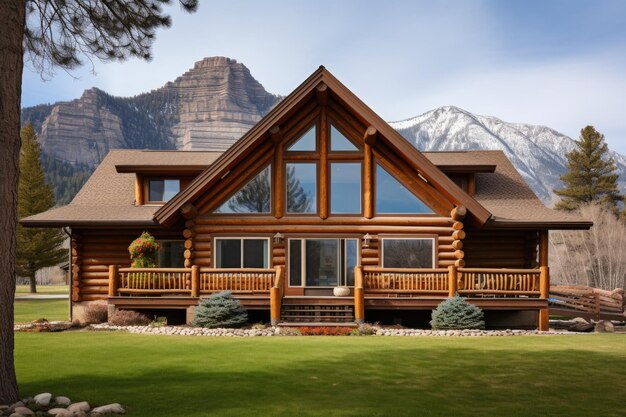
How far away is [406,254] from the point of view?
2128 cm

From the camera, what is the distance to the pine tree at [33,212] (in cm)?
4544

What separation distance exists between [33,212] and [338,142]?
3205 centimetres

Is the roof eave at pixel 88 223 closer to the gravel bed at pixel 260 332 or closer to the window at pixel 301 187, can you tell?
the gravel bed at pixel 260 332

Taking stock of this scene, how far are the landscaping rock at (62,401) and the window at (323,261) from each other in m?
12.9

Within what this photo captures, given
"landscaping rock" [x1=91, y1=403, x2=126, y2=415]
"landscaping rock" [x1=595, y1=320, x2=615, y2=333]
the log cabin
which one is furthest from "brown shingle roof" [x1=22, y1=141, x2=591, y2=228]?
"landscaping rock" [x1=91, y1=403, x2=126, y2=415]

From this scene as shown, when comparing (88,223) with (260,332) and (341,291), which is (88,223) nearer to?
(260,332)

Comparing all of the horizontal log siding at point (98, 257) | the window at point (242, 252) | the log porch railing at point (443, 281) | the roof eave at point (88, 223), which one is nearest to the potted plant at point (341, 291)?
the log porch railing at point (443, 281)

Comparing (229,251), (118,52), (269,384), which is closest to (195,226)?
(229,251)

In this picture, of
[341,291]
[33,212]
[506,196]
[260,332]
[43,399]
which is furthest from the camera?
[33,212]

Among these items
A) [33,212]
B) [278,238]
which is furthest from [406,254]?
[33,212]

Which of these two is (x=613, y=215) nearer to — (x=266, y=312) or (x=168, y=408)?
(x=266, y=312)

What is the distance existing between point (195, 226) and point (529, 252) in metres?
12.3

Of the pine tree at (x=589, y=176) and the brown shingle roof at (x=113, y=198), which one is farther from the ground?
the pine tree at (x=589, y=176)

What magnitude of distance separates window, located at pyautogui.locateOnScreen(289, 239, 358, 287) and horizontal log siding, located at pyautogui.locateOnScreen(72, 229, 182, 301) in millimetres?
6371
